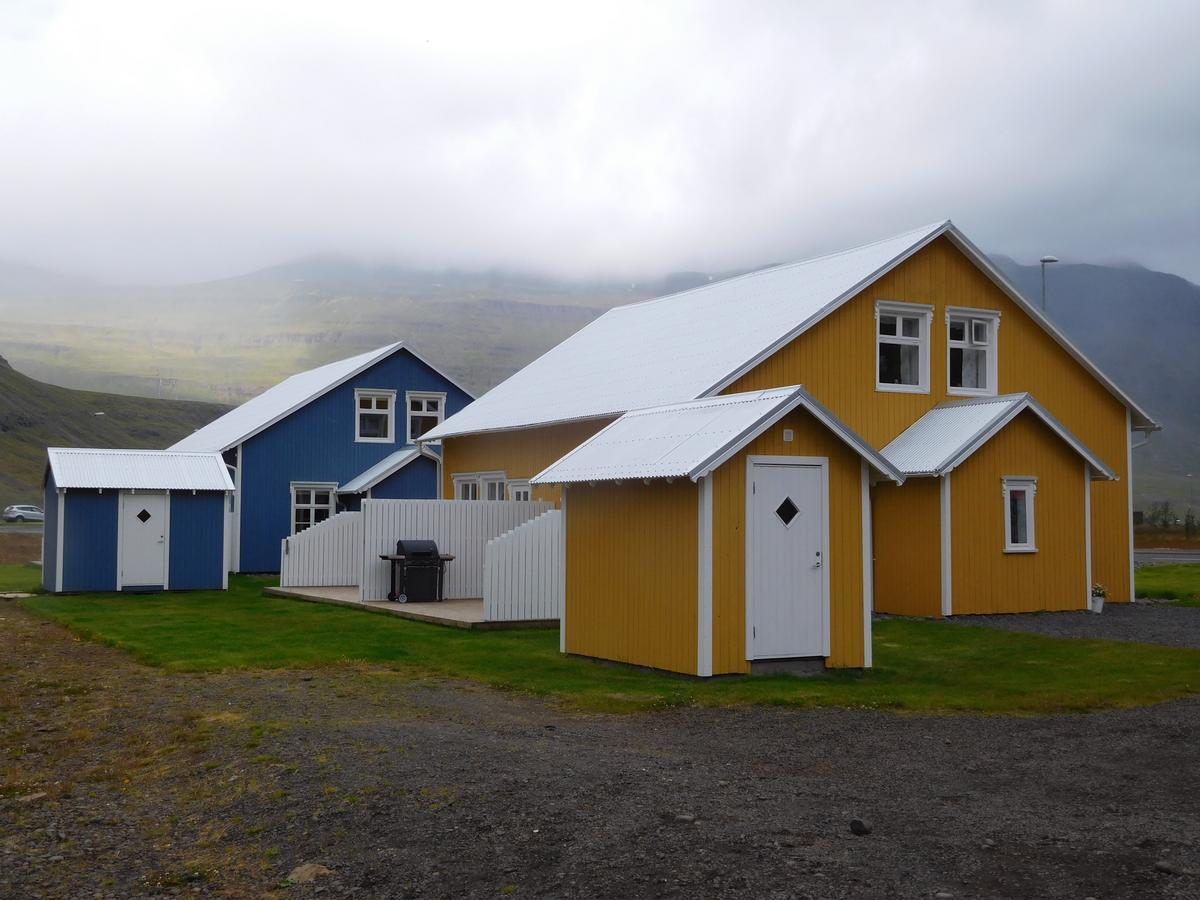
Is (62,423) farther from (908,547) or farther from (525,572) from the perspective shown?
(908,547)

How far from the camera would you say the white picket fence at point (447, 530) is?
23328 millimetres

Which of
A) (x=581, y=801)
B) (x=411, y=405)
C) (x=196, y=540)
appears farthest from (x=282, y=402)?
(x=581, y=801)

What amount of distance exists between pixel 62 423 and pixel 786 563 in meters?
135

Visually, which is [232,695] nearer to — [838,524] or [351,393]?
[838,524]

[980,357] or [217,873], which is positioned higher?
[980,357]

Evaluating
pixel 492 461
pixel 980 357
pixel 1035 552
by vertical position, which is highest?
pixel 980 357

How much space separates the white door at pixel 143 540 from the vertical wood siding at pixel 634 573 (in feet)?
48.3

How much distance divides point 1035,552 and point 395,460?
18031mm

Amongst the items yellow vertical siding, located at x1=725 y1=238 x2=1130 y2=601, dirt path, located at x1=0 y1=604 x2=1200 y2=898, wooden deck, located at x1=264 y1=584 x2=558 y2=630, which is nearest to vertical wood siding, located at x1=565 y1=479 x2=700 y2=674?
dirt path, located at x1=0 y1=604 x2=1200 y2=898

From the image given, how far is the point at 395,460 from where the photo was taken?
34.4 m

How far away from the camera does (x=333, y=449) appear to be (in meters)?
36.0

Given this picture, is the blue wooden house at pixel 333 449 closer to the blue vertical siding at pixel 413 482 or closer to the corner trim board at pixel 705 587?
the blue vertical siding at pixel 413 482

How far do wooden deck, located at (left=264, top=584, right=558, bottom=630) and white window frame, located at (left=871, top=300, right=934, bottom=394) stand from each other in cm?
779

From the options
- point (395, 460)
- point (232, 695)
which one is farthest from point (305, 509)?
point (232, 695)
